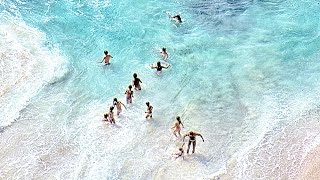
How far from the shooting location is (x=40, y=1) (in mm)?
34812

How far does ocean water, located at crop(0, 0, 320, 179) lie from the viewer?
851 inches

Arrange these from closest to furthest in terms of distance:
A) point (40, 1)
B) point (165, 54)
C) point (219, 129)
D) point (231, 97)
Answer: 1. point (219, 129)
2. point (231, 97)
3. point (165, 54)
4. point (40, 1)

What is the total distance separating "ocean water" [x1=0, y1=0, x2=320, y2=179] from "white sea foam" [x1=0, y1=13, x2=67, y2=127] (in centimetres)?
6

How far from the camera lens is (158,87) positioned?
87.0 ft

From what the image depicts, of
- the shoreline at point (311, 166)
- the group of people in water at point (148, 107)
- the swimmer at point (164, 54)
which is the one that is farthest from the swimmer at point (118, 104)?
the shoreline at point (311, 166)

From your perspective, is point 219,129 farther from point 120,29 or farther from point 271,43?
point 120,29

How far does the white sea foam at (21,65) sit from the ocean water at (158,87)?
63mm

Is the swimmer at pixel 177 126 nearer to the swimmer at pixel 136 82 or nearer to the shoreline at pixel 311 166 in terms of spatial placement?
the swimmer at pixel 136 82

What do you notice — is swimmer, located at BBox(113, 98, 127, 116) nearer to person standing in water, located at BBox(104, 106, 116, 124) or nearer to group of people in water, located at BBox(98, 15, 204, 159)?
group of people in water, located at BBox(98, 15, 204, 159)

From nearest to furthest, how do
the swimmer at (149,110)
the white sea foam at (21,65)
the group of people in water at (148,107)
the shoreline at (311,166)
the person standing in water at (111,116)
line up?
the shoreline at (311,166) → the group of people in water at (148,107) → the person standing in water at (111,116) → the swimmer at (149,110) → the white sea foam at (21,65)

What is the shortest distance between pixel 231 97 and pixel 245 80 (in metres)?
1.81

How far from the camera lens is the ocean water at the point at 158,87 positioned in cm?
2161

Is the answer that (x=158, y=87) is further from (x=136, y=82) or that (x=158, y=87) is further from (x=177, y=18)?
(x=177, y=18)

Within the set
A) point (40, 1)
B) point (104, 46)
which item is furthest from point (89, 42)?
point (40, 1)
